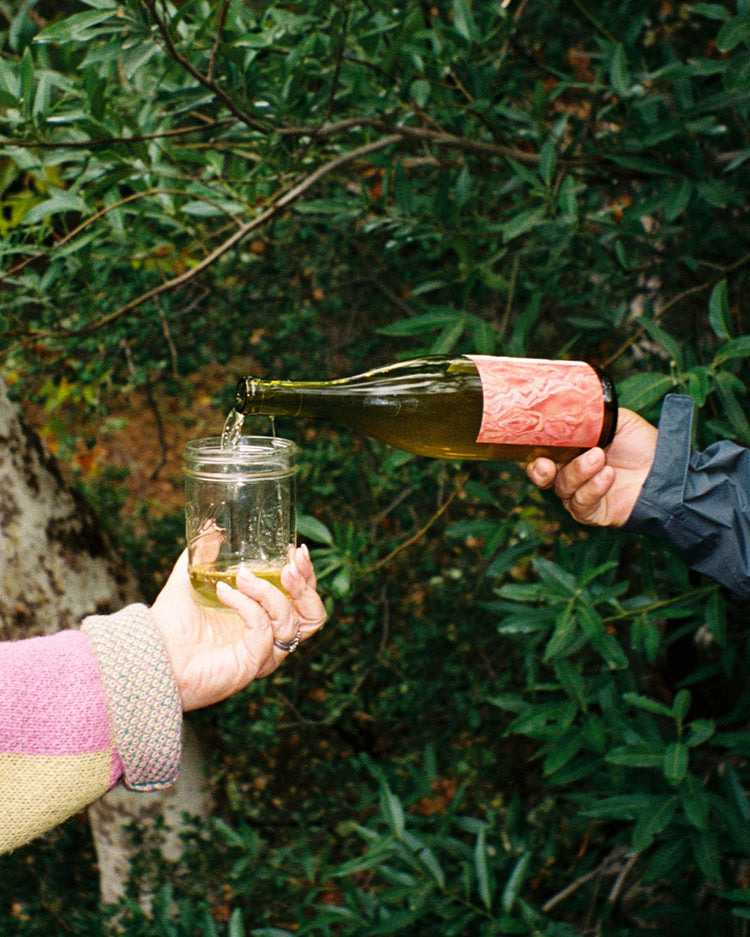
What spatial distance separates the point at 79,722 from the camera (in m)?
0.97

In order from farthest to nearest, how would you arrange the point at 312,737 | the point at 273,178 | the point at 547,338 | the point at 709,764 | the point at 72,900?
1. the point at 547,338
2. the point at 312,737
3. the point at 72,900
4. the point at 709,764
5. the point at 273,178

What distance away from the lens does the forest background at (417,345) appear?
1.63 m

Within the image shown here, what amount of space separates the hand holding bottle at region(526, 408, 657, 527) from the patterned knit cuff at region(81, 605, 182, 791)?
65 centimetres

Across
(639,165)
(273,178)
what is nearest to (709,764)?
(639,165)

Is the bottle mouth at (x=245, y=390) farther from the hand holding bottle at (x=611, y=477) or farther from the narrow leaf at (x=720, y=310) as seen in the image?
the narrow leaf at (x=720, y=310)

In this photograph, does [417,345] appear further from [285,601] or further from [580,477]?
[285,601]

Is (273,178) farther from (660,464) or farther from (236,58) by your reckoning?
(660,464)

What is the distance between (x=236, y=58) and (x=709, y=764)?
206 cm

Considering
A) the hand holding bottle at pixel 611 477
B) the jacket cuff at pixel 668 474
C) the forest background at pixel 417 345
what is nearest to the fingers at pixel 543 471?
the hand holding bottle at pixel 611 477

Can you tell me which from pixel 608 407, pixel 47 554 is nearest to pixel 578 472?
pixel 608 407

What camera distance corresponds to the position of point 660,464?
1.31m

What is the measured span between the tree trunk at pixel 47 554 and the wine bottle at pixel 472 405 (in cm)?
115

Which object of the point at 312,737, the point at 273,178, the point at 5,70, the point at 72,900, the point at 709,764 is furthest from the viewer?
the point at 312,737

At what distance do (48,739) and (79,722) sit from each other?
37mm
